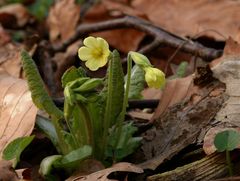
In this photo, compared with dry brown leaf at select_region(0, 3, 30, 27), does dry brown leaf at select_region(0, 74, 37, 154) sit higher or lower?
lower

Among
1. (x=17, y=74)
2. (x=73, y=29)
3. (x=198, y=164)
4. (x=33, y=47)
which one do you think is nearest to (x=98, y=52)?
(x=198, y=164)

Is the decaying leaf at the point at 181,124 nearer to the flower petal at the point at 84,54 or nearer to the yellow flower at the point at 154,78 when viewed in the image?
the yellow flower at the point at 154,78

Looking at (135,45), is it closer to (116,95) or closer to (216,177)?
(116,95)

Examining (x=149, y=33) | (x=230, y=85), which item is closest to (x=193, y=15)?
(x=149, y=33)

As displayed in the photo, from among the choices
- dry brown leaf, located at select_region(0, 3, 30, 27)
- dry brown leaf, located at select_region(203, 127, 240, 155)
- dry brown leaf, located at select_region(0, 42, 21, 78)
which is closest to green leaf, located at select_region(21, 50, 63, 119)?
dry brown leaf, located at select_region(203, 127, 240, 155)

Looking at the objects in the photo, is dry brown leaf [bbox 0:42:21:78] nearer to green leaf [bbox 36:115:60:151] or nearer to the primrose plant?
green leaf [bbox 36:115:60:151]

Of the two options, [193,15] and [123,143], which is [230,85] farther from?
[193,15]
